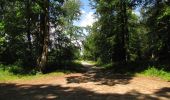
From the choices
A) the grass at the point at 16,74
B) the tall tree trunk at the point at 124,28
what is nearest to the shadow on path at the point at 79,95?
the grass at the point at 16,74

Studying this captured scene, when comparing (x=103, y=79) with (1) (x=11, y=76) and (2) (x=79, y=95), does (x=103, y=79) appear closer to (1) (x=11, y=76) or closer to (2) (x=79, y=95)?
(1) (x=11, y=76)

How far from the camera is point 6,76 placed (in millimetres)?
24047

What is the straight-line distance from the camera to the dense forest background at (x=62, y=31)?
91.0 ft

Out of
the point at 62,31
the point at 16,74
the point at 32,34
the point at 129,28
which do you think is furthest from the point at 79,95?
the point at 129,28

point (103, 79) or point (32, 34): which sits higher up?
point (32, 34)

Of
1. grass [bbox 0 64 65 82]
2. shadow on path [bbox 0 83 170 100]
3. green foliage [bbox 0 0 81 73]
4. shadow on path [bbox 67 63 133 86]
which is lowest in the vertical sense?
shadow on path [bbox 0 83 170 100]

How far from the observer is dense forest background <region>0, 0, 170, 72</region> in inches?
1093

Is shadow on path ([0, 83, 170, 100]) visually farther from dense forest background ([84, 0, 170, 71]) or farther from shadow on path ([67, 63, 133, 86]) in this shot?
dense forest background ([84, 0, 170, 71])

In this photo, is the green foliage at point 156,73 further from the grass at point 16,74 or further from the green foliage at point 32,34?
the green foliage at point 32,34

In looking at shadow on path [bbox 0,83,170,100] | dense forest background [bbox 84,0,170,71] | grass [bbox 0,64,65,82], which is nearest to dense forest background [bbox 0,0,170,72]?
dense forest background [bbox 84,0,170,71]

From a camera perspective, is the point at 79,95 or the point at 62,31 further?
the point at 62,31

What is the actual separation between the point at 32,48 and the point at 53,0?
6.75m

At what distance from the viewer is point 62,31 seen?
36625mm

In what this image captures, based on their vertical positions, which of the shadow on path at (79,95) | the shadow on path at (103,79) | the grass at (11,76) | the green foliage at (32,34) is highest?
the green foliage at (32,34)
